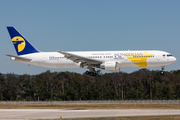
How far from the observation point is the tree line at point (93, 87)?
111 m

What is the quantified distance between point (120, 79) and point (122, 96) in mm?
13109

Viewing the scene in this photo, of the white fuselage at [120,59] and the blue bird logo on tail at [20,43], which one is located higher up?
the blue bird logo on tail at [20,43]

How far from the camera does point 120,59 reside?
155ft

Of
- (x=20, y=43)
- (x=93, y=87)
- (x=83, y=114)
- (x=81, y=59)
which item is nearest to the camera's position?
(x=83, y=114)

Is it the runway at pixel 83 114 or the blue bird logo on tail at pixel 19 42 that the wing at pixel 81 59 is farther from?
the blue bird logo on tail at pixel 19 42

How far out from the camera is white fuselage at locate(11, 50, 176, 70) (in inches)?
1832

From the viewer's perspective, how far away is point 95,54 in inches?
1921

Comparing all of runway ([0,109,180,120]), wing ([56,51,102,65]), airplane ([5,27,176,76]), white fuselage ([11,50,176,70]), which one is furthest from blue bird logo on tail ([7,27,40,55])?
runway ([0,109,180,120])

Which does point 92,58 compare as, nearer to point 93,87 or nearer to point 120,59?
point 120,59

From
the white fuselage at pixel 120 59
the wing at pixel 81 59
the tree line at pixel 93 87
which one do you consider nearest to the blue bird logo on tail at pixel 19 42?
the white fuselage at pixel 120 59

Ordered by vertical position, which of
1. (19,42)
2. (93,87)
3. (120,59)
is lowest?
(93,87)

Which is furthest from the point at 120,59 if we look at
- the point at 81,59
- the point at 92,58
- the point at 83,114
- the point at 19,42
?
the point at 19,42

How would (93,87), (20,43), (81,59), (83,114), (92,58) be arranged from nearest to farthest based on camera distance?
(83,114) < (81,59) < (92,58) < (20,43) < (93,87)

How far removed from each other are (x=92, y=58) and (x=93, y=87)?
70475mm
